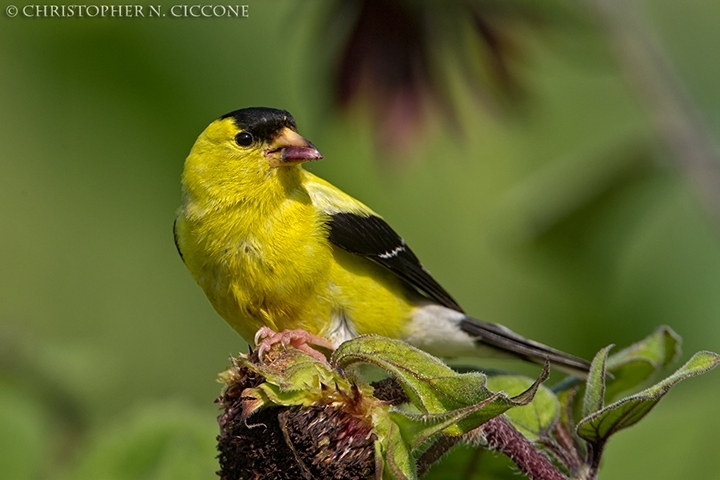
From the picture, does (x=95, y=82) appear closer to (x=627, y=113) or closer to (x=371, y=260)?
(x=371, y=260)

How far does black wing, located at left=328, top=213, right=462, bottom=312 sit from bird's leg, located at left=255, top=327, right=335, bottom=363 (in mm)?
291

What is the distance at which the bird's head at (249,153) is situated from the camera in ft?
8.76

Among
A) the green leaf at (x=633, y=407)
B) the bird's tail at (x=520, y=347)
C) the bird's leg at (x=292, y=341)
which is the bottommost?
the green leaf at (x=633, y=407)

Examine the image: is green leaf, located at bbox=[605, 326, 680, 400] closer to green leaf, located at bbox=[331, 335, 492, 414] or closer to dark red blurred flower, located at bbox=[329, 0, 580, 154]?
green leaf, located at bbox=[331, 335, 492, 414]

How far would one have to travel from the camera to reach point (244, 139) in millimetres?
2711

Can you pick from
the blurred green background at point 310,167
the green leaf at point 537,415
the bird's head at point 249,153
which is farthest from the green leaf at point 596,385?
the bird's head at point 249,153

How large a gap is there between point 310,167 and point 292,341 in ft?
6.04

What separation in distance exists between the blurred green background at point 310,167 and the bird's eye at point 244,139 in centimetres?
18

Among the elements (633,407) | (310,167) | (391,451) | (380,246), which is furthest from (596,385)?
(310,167)

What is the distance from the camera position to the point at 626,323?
10.4 feet

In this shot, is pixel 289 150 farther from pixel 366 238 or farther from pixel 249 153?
pixel 366 238

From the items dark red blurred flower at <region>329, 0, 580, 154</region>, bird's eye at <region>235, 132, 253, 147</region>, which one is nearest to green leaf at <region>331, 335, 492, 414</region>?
dark red blurred flower at <region>329, 0, 580, 154</region>

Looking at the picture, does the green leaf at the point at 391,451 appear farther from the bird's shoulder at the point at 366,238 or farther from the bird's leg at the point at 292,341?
the bird's shoulder at the point at 366,238

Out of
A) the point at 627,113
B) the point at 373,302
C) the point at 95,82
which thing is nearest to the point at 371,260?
the point at 373,302
